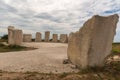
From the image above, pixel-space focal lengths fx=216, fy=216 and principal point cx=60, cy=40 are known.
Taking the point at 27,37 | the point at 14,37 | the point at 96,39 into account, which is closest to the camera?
the point at 96,39

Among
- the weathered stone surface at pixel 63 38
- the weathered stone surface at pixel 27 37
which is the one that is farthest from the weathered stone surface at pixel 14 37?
the weathered stone surface at pixel 63 38

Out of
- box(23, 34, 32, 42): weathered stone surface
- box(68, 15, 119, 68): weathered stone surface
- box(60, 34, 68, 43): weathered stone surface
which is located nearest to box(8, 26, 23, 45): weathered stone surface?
box(23, 34, 32, 42): weathered stone surface

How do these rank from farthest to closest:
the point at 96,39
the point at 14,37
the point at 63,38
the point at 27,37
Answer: the point at 63,38
the point at 27,37
the point at 14,37
the point at 96,39

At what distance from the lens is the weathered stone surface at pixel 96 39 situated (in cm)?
1018

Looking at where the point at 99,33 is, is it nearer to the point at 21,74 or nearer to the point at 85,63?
the point at 85,63

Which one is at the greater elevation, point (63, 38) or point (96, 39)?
point (96, 39)

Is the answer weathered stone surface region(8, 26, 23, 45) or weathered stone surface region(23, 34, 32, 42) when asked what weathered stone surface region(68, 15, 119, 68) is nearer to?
weathered stone surface region(8, 26, 23, 45)

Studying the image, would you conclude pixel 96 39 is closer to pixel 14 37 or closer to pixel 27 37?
pixel 14 37

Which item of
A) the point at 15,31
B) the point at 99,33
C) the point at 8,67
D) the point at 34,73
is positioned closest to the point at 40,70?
the point at 34,73

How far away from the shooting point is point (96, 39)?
33.9 ft

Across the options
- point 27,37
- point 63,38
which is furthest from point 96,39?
point 27,37

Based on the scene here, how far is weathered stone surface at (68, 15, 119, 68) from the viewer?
10.2m

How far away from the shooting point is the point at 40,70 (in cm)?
1055

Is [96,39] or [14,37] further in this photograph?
[14,37]
